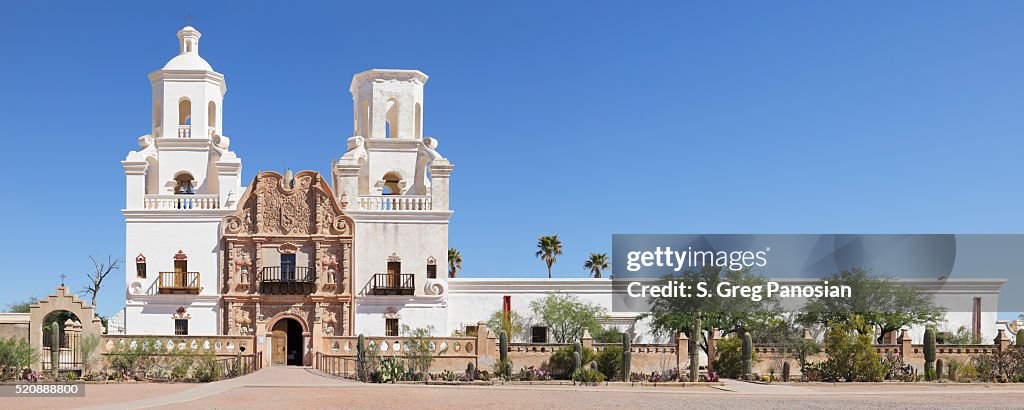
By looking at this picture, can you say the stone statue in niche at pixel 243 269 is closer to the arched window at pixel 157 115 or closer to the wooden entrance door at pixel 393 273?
the wooden entrance door at pixel 393 273

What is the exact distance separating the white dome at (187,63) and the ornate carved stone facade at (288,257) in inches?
237

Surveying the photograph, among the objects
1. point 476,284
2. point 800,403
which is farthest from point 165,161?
Result: point 800,403

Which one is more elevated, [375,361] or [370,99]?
[370,99]

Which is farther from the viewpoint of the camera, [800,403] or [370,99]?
[370,99]

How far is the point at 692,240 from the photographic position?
52.4m

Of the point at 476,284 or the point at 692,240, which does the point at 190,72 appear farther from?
the point at 692,240

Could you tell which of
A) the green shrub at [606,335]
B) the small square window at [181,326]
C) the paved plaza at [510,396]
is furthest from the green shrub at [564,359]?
the small square window at [181,326]

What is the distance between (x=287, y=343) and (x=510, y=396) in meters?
22.5

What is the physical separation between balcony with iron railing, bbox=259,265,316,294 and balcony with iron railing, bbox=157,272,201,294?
2.79 m

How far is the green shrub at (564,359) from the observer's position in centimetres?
4309

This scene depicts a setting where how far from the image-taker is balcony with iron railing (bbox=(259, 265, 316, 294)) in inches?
2018

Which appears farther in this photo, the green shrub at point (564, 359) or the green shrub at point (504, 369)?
the green shrub at point (564, 359)

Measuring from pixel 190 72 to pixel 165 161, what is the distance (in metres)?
4.14

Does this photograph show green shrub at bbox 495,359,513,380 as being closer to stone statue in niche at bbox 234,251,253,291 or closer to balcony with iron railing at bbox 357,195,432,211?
balcony with iron railing at bbox 357,195,432,211
